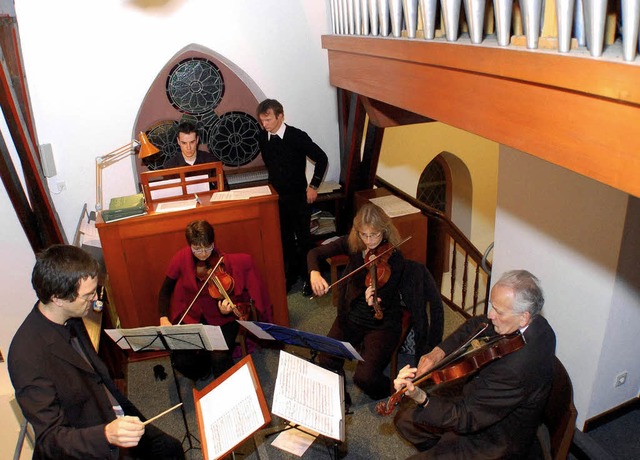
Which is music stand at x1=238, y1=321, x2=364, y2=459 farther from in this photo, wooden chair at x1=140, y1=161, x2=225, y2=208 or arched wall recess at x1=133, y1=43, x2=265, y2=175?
arched wall recess at x1=133, y1=43, x2=265, y2=175

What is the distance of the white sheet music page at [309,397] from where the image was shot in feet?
7.39

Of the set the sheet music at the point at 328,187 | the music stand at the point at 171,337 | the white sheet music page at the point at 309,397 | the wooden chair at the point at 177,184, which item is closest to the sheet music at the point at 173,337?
the music stand at the point at 171,337

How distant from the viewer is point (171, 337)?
2777 mm

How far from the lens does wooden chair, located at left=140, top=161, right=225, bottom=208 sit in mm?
3602

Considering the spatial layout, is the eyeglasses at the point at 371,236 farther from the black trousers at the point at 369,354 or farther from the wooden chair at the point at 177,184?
the wooden chair at the point at 177,184

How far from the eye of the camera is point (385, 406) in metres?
2.62

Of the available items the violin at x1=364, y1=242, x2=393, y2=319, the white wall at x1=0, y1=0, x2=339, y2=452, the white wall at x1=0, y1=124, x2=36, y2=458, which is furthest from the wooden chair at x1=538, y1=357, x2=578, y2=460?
the white wall at x1=0, y1=124, x2=36, y2=458

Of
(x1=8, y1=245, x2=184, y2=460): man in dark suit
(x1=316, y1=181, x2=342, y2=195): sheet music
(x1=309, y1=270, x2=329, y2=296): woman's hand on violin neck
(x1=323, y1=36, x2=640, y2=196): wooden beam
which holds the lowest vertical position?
(x1=316, y1=181, x2=342, y2=195): sheet music

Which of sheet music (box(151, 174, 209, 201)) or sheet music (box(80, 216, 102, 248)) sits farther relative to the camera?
sheet music (box(80, 216, 102, 248))

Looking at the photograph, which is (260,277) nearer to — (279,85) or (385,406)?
(385,406)

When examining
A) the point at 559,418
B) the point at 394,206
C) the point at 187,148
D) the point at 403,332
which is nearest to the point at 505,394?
the point at 559,418

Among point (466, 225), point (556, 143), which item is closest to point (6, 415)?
point (556, 143)

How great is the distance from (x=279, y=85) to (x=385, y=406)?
3553mm

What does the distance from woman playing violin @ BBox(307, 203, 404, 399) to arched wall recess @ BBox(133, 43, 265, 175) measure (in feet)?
7.94
